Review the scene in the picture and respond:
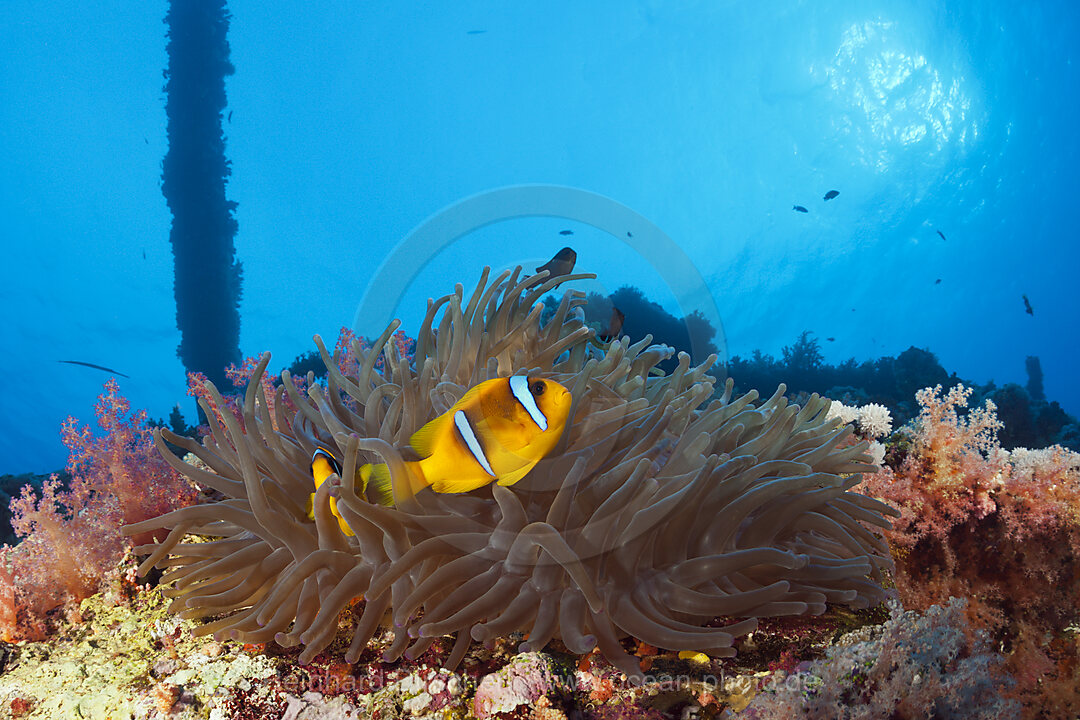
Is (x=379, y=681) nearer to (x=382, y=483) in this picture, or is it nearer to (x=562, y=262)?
(x=382, y=483)

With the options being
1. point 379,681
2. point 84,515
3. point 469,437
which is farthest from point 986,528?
point 84,515

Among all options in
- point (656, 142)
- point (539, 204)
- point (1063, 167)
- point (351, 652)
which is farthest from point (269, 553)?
point (1063, 167)

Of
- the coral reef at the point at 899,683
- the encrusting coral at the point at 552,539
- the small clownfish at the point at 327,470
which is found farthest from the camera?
the small clownfish at the point at 327,470

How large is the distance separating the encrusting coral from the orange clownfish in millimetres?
113

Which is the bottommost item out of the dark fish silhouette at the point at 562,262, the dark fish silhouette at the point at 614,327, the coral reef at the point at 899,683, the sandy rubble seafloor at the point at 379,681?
the coral reef at the point at 899,683

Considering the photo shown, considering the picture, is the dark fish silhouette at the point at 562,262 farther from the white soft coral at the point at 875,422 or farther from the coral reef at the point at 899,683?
the coral reef at the point at 899,683

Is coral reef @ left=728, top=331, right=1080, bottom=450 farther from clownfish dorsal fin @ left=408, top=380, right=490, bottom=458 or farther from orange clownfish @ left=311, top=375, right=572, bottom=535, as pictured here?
clownfish dorsal fin @ left=408, top=380, right=490, bottom=458

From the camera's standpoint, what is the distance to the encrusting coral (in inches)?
56.1

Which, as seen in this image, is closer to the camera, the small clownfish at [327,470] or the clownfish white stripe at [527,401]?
the clownfish white stripe at [527,401]

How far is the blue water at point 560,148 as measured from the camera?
29609 millimetres

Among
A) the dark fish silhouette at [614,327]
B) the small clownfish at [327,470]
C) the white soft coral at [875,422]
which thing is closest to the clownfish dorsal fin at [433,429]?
the small clownfish at [327,470]

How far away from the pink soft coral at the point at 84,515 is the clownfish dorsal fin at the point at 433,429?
1845 mm

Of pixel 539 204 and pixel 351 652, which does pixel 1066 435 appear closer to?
pixel 539 204

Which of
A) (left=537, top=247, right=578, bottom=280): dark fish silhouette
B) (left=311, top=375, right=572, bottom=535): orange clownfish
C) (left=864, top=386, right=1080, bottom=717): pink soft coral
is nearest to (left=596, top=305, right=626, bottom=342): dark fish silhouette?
(left=537, top=247, right=578, bottom=280): dark fish silhouette
